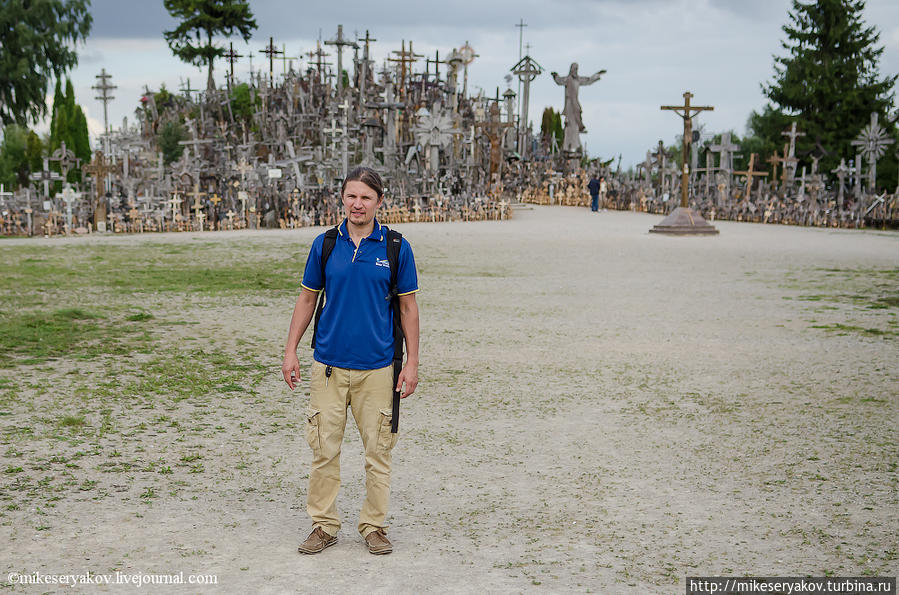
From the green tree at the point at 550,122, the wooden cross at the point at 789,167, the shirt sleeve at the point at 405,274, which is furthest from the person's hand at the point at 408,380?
the green tree at the point at 550,122

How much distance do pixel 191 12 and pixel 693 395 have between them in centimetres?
5150

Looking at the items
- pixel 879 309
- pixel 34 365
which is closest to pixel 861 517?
pixel 34 365

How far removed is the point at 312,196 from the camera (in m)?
31.6

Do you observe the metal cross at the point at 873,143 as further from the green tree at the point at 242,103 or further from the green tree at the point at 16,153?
the green tree at the point at 16,153

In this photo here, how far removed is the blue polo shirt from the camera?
15.0 ft

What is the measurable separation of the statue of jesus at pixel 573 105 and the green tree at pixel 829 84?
10.5 metres

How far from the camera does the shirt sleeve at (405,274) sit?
Answer: 4617mm

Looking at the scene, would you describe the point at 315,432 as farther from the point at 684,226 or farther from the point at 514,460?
the point at 684,226

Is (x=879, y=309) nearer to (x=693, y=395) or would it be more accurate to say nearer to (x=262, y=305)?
(x=693, y=395)

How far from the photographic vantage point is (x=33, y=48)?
49.1 meters

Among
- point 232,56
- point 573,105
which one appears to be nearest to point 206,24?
point 232,56

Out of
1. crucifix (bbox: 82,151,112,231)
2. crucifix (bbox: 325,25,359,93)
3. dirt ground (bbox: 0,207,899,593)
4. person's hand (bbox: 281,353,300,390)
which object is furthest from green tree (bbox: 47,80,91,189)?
person's hand (bbox: 281,353,300,390)

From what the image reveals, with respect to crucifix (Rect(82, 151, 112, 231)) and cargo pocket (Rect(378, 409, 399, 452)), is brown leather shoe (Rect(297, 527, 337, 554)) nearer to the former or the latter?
cargo pocket (Rect(378, 409, 399, 452))

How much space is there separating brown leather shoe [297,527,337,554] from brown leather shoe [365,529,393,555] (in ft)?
0.67
